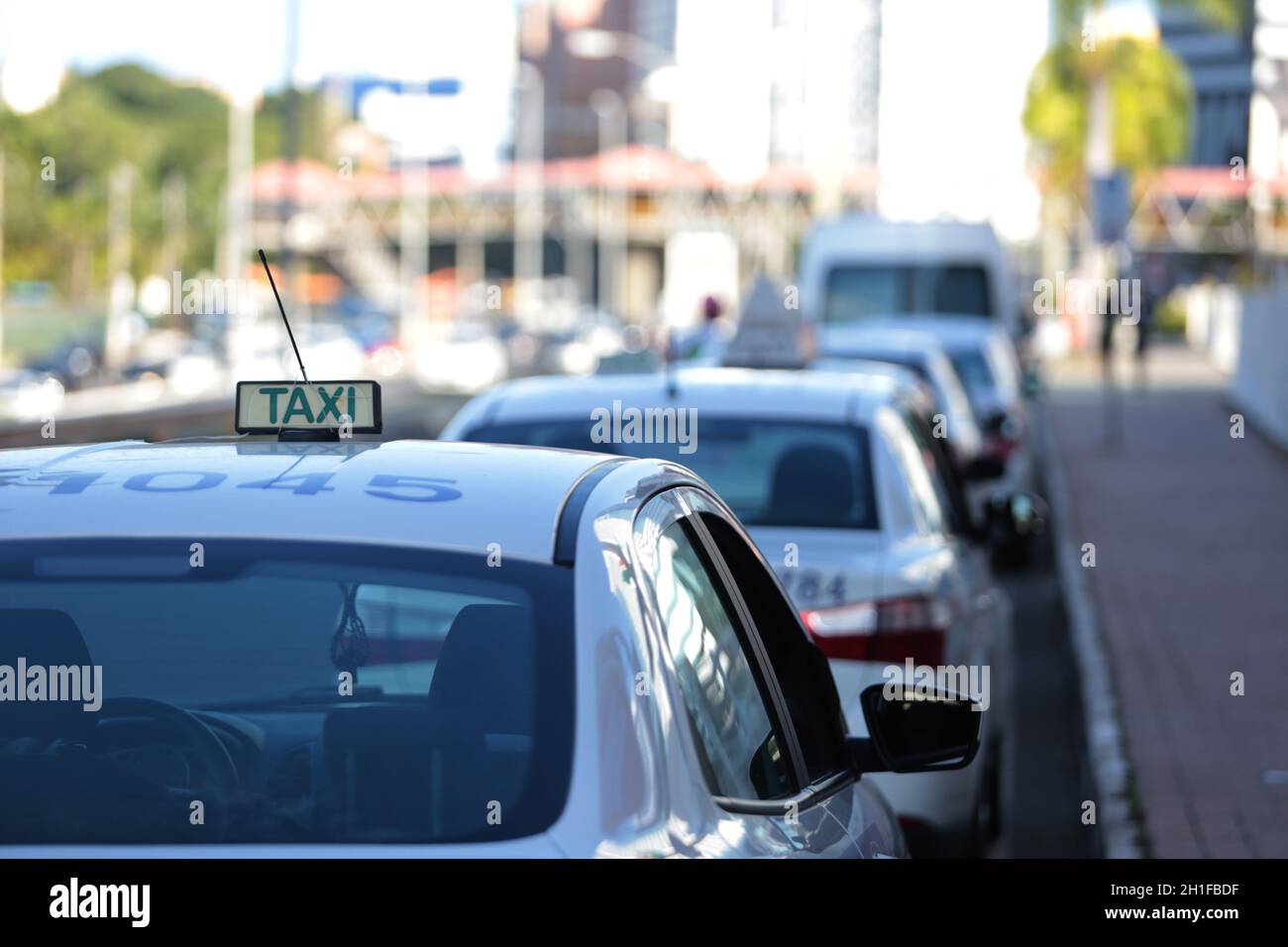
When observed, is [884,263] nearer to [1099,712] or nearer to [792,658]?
[1099,712]

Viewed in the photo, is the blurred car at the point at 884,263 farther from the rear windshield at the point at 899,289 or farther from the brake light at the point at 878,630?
the brake light at the point at 878,630

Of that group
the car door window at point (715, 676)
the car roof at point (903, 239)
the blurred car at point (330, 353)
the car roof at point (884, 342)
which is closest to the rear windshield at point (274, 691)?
the car door window at point (715, 676)

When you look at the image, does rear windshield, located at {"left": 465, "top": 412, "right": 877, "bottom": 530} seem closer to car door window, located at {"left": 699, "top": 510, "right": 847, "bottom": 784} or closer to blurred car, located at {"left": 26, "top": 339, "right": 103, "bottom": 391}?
car door window, located at {"left": 699, "top": 510, "right": 847, "bottom": 784}

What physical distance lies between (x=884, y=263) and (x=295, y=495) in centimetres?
2011

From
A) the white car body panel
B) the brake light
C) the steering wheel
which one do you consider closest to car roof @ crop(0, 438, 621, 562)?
the white car body panel

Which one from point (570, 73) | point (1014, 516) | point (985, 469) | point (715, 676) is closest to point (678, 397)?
point (1014, 516)

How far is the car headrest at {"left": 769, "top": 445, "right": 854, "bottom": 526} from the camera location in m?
6.71

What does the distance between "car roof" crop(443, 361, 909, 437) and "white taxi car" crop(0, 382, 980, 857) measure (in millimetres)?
3817

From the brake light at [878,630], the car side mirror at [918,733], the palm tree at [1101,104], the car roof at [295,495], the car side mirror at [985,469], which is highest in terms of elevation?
the palm tree at [1101,104]

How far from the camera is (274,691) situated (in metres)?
2.88

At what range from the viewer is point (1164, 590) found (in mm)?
14492

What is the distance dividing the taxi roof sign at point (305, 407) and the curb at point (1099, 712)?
4197 millimetres

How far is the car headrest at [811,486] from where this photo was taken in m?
6.71
